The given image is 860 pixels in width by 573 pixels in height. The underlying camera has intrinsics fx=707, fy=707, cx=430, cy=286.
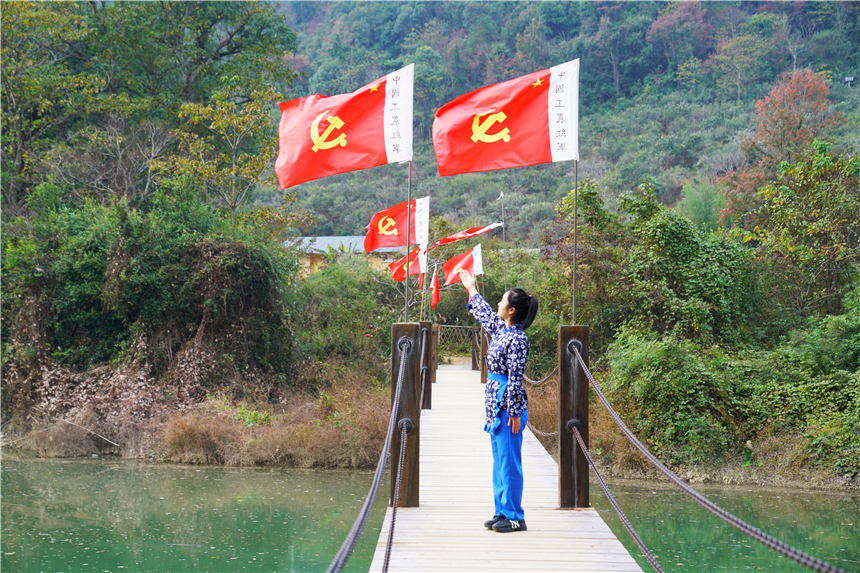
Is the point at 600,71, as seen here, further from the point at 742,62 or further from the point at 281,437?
the point at 281,437

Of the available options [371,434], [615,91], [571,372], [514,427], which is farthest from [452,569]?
[615,91]

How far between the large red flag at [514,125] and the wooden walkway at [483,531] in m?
2.57

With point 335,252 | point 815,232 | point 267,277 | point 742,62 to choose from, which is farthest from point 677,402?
point 742,62

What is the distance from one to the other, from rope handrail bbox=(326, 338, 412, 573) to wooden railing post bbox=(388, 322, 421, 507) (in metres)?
0.04

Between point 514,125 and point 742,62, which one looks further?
point 742,62

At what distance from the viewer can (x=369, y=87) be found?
5.92 m

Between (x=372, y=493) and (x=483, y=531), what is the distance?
1558mm

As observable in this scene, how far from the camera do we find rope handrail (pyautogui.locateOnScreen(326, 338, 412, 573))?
2430 mm

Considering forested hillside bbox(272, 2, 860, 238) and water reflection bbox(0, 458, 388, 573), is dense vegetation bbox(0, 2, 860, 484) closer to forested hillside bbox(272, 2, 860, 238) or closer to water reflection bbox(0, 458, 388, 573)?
water reflection bbox(0, 458, 388, 573)

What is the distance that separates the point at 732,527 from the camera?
9.23 metres

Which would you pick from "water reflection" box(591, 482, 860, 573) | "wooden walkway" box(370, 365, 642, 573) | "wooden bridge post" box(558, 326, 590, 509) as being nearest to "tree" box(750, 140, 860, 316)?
"water reflection" box(591, 482, 860, 573)

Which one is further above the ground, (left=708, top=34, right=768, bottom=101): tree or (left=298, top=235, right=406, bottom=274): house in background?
(left=708, top=34, right=768, bottom=101): tree

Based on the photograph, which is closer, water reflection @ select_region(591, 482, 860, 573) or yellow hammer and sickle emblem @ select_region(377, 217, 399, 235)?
water reflection @ select_region(591, 482, 860, 573)

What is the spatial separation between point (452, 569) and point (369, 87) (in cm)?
386
